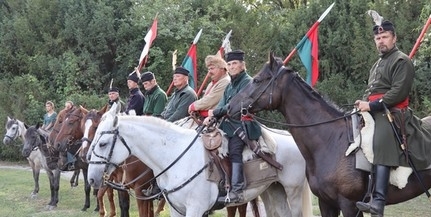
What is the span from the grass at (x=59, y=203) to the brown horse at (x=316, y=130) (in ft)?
16.6

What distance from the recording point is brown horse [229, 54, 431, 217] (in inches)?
235

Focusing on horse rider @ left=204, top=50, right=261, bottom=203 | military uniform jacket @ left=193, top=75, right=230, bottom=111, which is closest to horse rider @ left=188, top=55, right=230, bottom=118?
military uniform jacket @ left=193, top=75, right=230, bottom=111

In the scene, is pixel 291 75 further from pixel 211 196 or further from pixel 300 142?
pixel 211 196

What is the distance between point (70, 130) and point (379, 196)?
725 centimetres

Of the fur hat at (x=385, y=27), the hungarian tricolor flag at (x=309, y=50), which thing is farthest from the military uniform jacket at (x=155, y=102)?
the fur hat at (x=385, y=27)

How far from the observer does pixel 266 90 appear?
6.28 metres

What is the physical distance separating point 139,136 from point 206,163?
0.92m

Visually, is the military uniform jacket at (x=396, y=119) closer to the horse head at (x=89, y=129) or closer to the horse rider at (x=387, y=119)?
the horse rider at (x=387, y=119)

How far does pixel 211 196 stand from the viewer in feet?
22.4

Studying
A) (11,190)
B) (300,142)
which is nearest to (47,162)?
(11,190)

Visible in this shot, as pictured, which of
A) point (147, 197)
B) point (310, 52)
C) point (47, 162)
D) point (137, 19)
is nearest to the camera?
point (147, 197)

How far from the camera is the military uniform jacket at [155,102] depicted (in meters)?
9.04

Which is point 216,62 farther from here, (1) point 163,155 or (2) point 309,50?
(2) point 309,50

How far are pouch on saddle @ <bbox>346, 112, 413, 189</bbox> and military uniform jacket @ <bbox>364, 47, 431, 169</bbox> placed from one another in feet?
0.21
